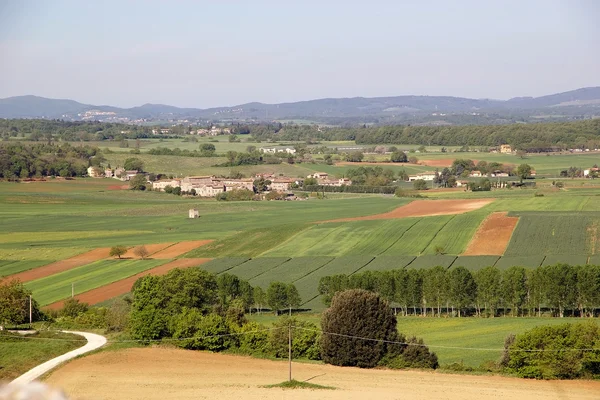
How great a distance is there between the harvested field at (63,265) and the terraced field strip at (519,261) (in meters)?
26.1

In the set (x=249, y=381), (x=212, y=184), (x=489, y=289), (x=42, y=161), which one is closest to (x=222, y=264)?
(x=489, y=289)

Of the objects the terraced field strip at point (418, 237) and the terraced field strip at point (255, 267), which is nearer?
the terraced field strip at point (255, 267)

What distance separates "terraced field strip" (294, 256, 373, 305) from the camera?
50969 millimetres

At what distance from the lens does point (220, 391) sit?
2689cm

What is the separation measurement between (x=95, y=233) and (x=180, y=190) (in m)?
39.2

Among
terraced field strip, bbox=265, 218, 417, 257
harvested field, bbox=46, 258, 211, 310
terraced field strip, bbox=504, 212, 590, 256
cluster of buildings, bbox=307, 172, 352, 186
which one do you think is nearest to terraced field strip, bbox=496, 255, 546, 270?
terraced field strip, bbox=504, 212, 590, 256

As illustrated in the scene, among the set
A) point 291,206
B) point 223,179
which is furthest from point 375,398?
point 223,179

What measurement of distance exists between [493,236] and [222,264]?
62.9ft

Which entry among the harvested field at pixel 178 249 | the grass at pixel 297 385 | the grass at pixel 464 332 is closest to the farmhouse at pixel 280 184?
the harvested field at pixel 178 249

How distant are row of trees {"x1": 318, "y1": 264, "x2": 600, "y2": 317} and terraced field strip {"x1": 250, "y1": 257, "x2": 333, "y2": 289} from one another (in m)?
5.96

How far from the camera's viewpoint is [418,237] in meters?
67.2

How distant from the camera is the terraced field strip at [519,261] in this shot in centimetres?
5381

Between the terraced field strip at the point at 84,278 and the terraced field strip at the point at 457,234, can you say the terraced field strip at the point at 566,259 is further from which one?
the terraced field strip at the point at 84,278

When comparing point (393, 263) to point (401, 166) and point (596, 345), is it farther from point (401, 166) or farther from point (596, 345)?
point (401, 166)
